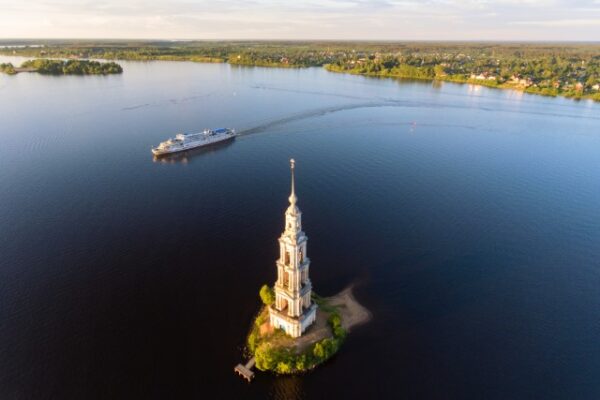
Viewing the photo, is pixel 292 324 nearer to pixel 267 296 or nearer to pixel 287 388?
pixel 267 296

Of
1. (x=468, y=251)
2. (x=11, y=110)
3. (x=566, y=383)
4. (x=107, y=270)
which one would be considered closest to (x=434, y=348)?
(x=566, y=383)

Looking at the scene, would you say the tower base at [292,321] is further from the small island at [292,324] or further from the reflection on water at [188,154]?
the reflection on water at [188,154]

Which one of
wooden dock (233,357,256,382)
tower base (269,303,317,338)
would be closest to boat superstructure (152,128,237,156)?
tower base (269,303,317,338)

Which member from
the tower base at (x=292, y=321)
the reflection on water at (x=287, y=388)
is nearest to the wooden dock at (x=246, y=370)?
the reflection on water at (x=287, y=388)

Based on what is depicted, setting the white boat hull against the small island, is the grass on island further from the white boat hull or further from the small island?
the white boat hull

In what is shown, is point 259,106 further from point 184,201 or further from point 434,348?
point 434,348

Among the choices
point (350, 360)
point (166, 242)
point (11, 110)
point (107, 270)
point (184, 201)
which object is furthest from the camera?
point (11, 110)

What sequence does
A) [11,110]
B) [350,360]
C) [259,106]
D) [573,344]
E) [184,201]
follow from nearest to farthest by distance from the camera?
[350,360] → [573,344] → [184,201] → [11,110] → [259,106]
